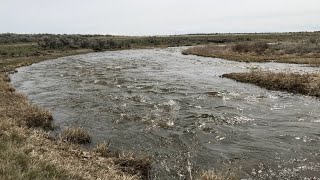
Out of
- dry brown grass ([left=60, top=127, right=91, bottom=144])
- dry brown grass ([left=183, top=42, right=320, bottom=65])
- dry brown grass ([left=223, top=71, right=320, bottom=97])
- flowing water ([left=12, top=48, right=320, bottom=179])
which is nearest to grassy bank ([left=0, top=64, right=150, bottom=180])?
dry brown grass ([left=60, top=127, right=91, bottom=144])

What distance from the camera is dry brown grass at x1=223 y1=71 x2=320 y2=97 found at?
2636cm

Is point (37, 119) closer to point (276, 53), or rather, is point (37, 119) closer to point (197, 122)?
point (197, 122)

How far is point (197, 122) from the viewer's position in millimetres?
19094

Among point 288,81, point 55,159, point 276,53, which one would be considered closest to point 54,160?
point 55,159

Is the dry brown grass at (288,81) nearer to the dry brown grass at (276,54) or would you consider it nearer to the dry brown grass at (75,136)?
the dry brown grass at (276,54)

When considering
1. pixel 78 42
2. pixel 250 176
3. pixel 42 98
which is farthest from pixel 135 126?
pixel 78 42

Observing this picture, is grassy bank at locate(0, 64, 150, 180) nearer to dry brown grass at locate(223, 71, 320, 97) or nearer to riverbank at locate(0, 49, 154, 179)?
riverbank at locate(0, 49, 154, 179)

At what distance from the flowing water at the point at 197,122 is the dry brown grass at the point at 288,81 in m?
1.30

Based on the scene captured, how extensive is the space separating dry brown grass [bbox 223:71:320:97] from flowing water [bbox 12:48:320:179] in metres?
1.30

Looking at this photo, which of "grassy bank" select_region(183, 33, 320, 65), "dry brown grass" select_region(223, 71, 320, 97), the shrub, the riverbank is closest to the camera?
the riverbank

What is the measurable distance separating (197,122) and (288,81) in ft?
41.8

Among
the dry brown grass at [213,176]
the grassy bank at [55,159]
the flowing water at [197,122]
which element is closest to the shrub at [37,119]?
the grassy bank at [55,159]

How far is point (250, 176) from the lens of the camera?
39.5ft

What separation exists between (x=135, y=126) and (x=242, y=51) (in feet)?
167
